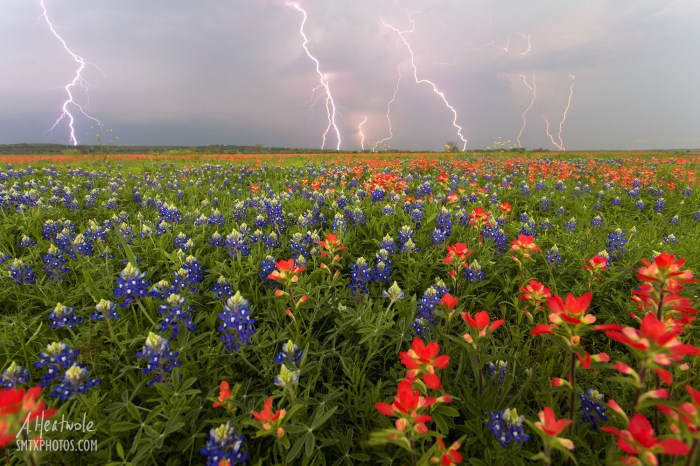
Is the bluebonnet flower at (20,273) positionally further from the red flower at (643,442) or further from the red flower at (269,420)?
the red flower at (643,442)

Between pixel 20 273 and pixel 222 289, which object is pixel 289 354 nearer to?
pixel 222 289

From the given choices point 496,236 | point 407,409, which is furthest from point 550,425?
point 496,236

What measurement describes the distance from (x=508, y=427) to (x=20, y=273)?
4313mm

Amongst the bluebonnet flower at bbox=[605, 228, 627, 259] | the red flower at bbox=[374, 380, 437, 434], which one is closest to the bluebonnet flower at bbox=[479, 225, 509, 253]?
the bluebonnet flower at bbox=[605, 228, 627, 259]

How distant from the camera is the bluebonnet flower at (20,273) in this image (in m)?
3.08

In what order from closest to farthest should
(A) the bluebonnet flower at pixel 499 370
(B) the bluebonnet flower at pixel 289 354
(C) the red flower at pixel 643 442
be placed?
(C) the red flower at pixel 643 442 < (B) the bluebonnet flower at pixel 289 354 < (A) the bluebonnet flower at pixel 499 370

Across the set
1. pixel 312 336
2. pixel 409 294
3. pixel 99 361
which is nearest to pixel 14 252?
pixel 99 361

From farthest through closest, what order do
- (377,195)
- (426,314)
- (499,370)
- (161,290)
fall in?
1. (377,195)
2. (161,290)
3. (426,314)
4. (499,370)

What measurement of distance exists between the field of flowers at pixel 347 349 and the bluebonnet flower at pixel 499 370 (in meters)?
0.02

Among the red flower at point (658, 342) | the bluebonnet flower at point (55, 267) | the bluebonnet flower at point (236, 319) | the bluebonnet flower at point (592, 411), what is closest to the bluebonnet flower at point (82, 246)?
the bluebonnet flower at point (55, 267)

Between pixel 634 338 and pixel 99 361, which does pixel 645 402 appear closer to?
pixel 634 338

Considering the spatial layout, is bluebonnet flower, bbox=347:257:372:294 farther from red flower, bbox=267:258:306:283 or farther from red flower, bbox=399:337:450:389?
red flower, bbox=399:337:450:389

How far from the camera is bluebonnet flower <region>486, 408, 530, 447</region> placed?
1.70 m

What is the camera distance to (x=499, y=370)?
7.13 feet
